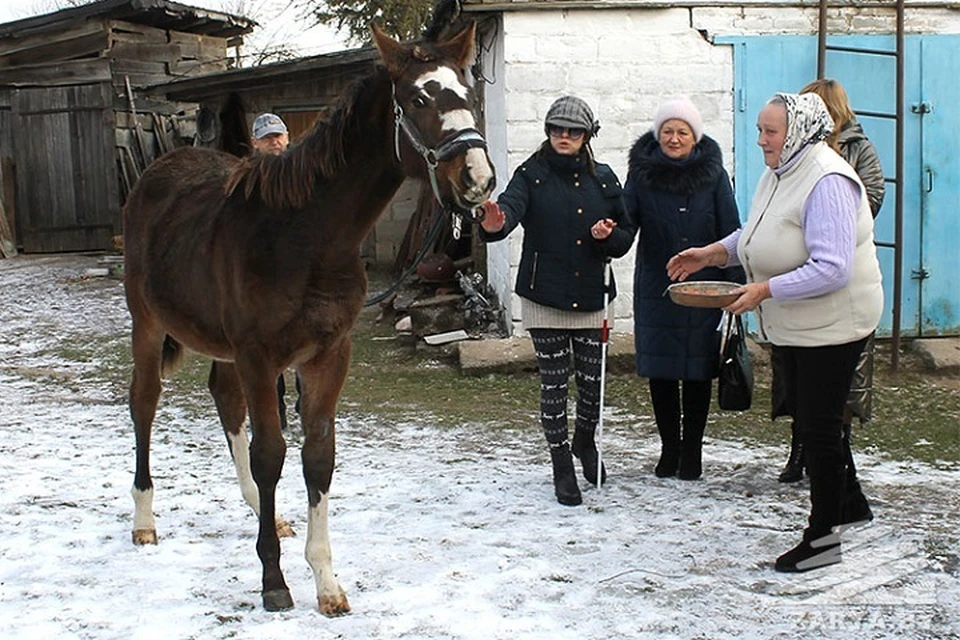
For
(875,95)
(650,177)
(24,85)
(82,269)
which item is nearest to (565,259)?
(650,177)

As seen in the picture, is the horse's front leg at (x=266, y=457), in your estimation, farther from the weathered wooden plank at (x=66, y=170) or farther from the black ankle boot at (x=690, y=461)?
the weathered wooden plank at (x=66, y=170)

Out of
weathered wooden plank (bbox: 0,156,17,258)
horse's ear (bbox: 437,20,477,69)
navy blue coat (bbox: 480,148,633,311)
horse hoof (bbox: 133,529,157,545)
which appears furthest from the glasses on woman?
weathered wooden plank (bbox: 0,156,17,258)

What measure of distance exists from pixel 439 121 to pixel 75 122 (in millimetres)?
14210

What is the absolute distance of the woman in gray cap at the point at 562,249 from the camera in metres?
4.91

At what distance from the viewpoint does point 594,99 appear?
8469 millimetres

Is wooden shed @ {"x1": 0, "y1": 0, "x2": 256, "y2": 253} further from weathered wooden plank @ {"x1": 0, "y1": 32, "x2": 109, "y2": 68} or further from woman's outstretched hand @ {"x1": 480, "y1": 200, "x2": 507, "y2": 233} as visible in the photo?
woman's outstretched hand @ {"x1": 480, "y1": 200, "x2": 507, "y2": 233}

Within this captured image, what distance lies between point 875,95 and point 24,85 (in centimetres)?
1252

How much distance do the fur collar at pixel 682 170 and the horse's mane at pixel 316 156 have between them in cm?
178

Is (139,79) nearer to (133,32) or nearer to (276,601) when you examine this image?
(133,32)

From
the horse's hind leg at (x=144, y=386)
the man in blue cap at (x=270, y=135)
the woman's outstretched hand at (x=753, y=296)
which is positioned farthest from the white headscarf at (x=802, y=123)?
the man in blue cap at (x=270, y=135)

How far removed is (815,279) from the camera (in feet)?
12.4

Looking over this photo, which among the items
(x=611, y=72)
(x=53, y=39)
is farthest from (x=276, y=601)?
(x=53, y=39)

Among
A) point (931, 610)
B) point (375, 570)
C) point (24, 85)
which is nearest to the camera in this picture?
point (931, 610)

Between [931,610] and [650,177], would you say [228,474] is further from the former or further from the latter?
[931,610]
